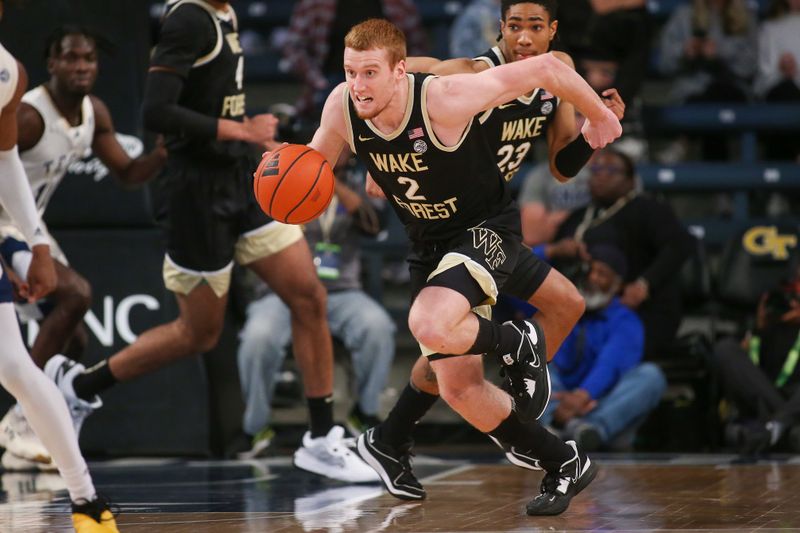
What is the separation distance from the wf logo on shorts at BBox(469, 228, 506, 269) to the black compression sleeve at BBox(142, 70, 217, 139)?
1519mm

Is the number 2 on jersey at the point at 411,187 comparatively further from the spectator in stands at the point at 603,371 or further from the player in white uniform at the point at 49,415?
the spectator in stands at the point at 603,371

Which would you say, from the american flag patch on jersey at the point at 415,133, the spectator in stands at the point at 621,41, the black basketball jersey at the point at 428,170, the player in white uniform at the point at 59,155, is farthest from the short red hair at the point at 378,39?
the spectator in stands at the point at 621,41

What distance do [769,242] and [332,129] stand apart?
4.08 meters

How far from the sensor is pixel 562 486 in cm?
504

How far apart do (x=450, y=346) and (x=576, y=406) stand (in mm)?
2845

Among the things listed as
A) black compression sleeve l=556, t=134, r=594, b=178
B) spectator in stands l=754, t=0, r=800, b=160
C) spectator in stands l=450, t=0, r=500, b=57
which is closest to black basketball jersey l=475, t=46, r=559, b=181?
black compression sleeve l=556, t=134, r=594, b=178

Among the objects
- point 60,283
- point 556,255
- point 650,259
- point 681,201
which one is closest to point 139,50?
point 60,283

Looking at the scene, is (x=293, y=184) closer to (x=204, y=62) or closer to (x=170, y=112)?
(x=170, y=112)

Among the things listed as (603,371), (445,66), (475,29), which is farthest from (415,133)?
(475,29)

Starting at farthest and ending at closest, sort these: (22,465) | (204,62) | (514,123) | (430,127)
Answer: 1. (22,465)
2. (204,62)
3. (514,123)
4. (430,127)

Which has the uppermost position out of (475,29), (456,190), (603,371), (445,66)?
(475,29)

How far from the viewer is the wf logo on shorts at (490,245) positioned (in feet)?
16.3

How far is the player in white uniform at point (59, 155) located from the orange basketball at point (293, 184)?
2.11 metres

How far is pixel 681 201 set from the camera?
392 inches
